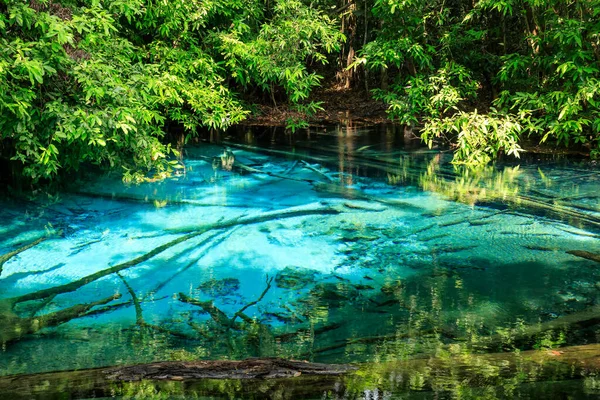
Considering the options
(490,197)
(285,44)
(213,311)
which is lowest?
(213,311)

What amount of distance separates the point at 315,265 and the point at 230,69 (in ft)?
18.2

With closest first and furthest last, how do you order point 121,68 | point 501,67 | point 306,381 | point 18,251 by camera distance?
point 306,381, point 18,251, point 121,68, point 501,67

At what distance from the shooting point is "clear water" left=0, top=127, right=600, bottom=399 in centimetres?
338

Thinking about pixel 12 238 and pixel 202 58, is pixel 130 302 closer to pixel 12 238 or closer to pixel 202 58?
pixel 12 238

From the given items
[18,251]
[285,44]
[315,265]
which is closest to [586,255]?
[315,265]

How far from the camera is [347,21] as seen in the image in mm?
12320

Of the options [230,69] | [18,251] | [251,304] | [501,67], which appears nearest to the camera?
A: [251,304]

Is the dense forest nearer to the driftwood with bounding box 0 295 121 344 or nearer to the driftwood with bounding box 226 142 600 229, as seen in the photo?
the driftwood with bounding box 226 142 600 229

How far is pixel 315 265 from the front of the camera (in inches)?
183

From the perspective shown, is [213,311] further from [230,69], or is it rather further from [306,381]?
[230,69]

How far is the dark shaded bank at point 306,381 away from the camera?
7.88ft

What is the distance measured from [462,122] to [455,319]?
169 inches

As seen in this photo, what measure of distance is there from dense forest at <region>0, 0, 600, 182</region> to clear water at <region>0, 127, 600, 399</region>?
23.6 inches

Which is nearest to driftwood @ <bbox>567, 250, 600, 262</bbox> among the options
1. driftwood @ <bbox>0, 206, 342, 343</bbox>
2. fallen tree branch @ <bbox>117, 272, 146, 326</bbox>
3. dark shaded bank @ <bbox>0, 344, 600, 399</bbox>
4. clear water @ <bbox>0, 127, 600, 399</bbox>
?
clear water @ <bbox>0, 127, 600, 399</bbox>
